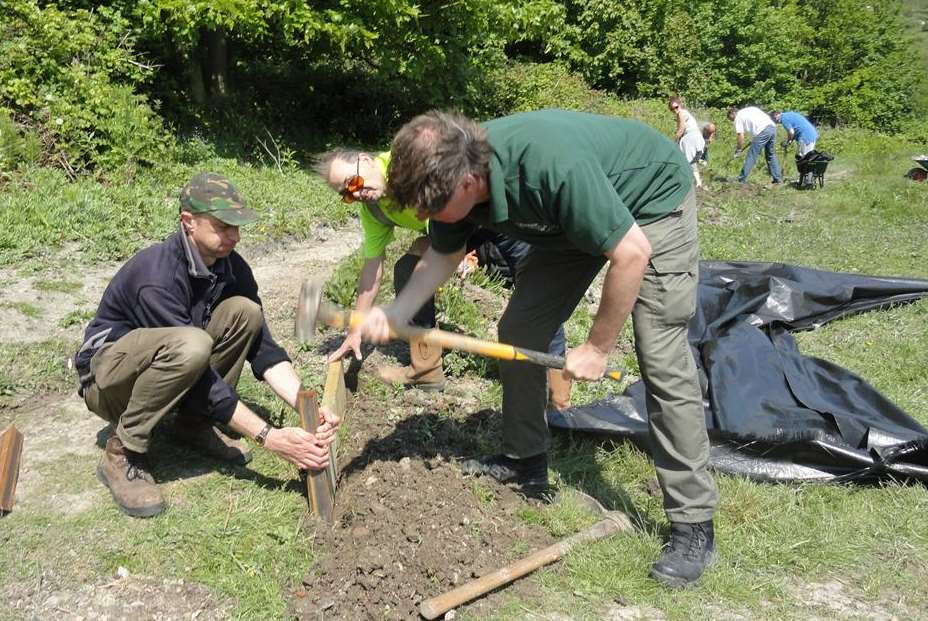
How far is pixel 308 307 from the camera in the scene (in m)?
3.29

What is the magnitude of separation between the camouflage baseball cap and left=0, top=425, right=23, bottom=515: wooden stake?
4.63ft

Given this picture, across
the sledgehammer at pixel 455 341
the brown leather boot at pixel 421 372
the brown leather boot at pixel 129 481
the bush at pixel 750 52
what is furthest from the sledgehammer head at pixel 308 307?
the bush at pixel 750 52

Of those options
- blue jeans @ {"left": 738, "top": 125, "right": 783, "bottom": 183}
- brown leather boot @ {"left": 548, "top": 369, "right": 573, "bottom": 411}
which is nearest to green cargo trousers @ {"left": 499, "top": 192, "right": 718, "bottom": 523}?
brown leather boot @ {"left": 548, "top": 369, "right": 573, "bottom": 411}

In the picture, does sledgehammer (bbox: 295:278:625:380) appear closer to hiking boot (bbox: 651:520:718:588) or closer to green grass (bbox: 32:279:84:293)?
hiking boot (bbox: 651:520:718:588)

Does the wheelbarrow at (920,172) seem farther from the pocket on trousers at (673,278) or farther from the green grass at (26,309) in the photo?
the green grass at (26,309)

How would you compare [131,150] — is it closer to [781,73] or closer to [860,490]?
[860,490]

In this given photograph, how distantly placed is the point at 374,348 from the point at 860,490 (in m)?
2.90

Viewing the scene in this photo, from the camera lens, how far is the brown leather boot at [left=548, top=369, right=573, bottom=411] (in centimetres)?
437

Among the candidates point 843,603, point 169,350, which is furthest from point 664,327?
point 169,350

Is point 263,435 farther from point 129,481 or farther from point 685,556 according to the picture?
point 685,556

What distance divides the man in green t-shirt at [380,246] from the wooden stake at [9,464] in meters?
1.50

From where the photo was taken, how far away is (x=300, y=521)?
323 centimetres

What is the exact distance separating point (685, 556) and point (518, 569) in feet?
2.12

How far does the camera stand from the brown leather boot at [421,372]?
4512mm
